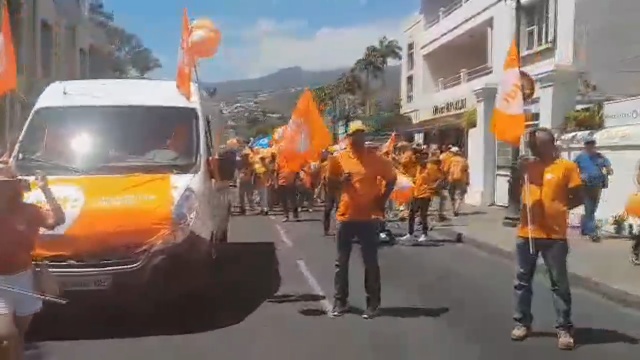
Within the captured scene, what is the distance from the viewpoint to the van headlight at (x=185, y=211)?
23.4 ft

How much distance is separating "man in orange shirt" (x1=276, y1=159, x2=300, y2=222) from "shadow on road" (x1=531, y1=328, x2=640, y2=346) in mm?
11504

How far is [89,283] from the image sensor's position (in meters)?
6.87

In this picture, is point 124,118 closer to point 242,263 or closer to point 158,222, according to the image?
point 158,222

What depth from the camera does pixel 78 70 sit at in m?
39.6

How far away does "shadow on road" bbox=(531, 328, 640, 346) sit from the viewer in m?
6.90

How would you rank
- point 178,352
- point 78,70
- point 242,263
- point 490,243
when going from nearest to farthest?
point 178,352
point 242,263
point 490,243
point 78,70

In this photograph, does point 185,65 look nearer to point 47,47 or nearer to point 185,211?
point 185,211

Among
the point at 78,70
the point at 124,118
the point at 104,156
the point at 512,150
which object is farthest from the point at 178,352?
the point at 78,70

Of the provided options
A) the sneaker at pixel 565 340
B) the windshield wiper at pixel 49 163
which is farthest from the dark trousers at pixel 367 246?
the windshield wiper at pixel 49 163

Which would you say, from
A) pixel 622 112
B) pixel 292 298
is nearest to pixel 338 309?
pixel 292 298

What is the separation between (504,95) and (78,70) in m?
34.7

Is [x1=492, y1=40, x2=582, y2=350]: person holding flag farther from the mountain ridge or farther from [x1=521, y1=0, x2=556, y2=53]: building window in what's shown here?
[x1=521, y1=0, x2=556, y2=53]: building window

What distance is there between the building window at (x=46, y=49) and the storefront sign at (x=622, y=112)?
2325 cm

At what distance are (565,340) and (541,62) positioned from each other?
18368 mm
